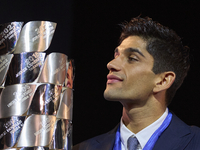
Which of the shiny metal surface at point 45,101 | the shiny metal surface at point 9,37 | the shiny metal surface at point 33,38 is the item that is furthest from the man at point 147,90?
the shiny metal surface at point 9,37

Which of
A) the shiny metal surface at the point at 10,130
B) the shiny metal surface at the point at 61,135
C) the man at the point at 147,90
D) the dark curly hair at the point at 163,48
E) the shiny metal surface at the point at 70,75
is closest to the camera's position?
the shiny metal surface at the point at 10,130

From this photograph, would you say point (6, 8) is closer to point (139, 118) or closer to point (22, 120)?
point (22, 120)

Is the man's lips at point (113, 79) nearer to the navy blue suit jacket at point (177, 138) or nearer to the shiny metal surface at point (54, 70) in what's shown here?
the shiny metal surface at point (54, 70)

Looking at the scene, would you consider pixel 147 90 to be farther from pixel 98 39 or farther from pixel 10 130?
pixel 98 39

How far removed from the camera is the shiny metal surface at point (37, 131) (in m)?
1.57

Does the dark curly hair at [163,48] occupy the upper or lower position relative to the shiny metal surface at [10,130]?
upper

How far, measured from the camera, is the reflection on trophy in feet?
5.15

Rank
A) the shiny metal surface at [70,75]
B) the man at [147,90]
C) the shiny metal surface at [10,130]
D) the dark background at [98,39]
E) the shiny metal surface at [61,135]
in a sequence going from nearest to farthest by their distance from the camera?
1. the shiny metal surface at [10,130]
2. the shiny metal surface at [61,135]
3. the shiny metal surface at [70,75]
4. the man at [147,90]
5. the dark background at [98,39]

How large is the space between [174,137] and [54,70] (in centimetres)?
91

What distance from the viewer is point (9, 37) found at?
5.34ft

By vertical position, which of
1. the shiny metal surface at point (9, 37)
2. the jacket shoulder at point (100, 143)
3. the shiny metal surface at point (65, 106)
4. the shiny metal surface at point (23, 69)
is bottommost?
the jacket shoulder at point (100, 143)

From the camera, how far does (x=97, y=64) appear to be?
10.3 ft

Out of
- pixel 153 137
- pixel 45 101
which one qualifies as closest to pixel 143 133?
pixel 153 137

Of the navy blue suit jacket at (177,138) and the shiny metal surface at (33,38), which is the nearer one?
the shiny metal surface at (33,38)
